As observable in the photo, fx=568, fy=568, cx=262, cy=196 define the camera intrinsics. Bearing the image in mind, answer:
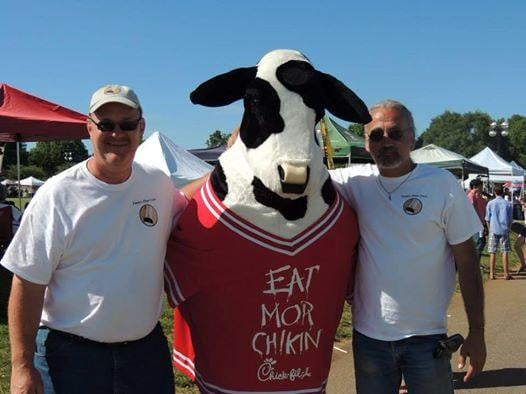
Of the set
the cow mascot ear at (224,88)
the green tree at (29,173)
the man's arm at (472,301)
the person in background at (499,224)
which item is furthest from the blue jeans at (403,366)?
the green tree at (29,173)

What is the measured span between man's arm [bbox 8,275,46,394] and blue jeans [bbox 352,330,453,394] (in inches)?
56.4

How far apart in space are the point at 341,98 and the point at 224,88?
53 cm

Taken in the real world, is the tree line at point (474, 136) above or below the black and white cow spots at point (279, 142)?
above

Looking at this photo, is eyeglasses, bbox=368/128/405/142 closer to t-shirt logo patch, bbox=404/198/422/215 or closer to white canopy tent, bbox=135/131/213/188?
t-shirt logo patch, bbox=404/198/422/215

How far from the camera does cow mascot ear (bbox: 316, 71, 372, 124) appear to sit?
2.55m

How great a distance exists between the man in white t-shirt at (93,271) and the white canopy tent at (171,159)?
7050 mm

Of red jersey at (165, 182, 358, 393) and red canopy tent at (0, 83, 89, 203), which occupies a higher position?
red canopy tent at (0, 83, 89, 203)

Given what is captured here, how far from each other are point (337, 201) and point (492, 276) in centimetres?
912

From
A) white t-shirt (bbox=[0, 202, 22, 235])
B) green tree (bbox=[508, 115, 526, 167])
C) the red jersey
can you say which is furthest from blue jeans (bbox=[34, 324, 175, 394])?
green tree (bbox=[508, 115, 526, 167])

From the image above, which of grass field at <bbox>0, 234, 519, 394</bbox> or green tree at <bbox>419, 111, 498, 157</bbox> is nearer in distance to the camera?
grass field at <bbox>0, 234, 519, 394</bbox>

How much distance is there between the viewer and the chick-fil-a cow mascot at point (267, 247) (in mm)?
2338

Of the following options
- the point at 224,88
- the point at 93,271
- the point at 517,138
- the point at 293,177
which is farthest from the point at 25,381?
the point at 517,138

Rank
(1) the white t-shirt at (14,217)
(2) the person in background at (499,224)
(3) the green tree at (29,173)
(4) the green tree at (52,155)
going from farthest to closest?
(4) the green tree at (52,155) < (3) the green tree at (29,173) < (2) the person in background at (499,224) < (1) the white t-shirt at (14,217)

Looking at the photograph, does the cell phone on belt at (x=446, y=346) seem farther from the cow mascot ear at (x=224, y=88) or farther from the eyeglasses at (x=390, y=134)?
the cow mascot ear at (x=224, y=88)
